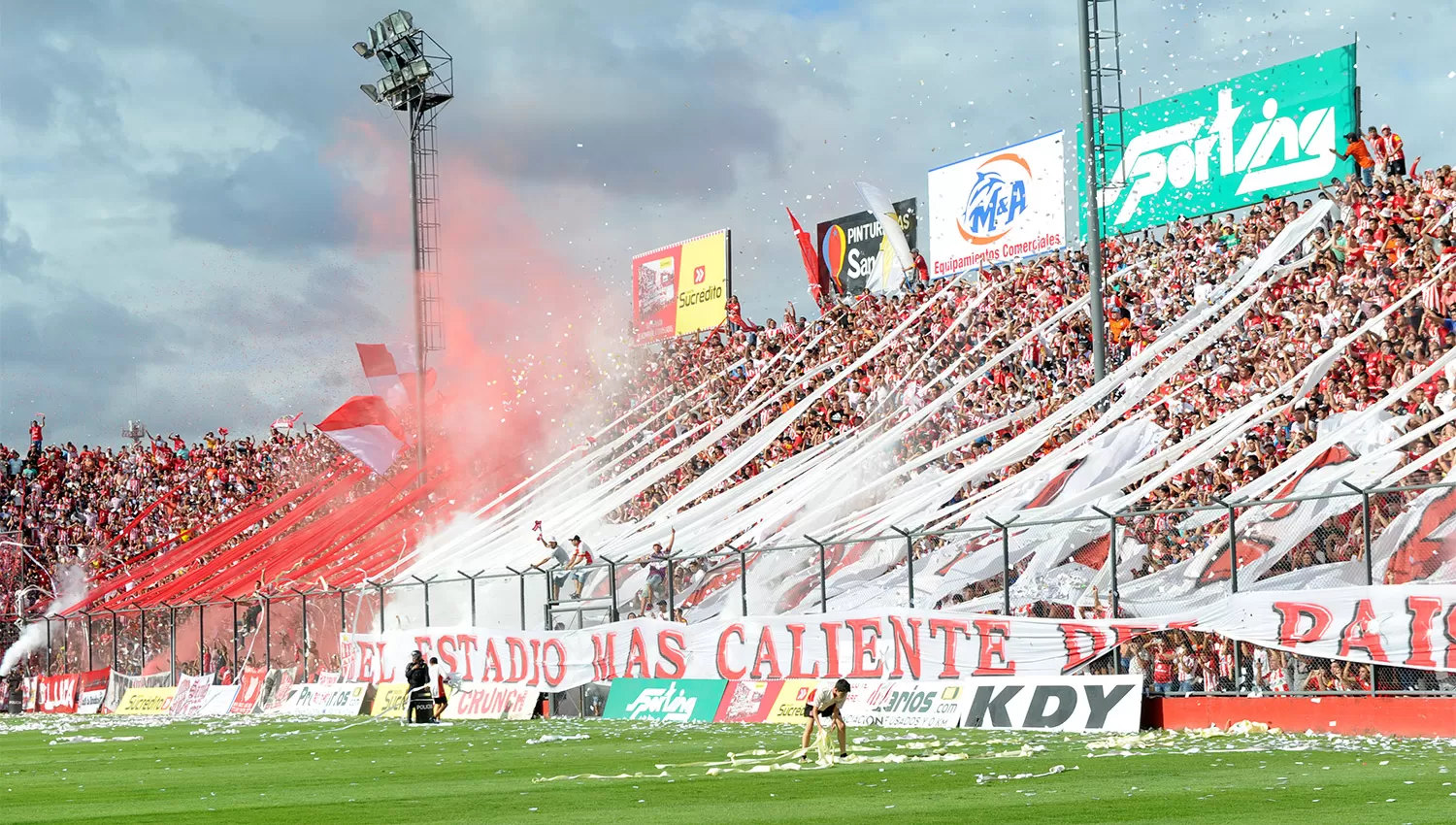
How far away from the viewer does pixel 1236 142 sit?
3628 cm

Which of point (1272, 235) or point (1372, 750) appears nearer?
point (1372, 750)

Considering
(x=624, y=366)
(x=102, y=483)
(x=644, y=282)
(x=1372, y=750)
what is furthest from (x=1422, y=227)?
(x=102, y=483)

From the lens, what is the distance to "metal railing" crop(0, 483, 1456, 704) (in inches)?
771

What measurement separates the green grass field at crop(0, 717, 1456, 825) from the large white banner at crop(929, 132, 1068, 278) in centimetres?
2063

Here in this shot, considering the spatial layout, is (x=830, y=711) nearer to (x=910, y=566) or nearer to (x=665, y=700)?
(x=910, y=566)

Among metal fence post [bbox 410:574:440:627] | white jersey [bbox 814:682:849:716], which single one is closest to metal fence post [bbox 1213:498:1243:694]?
white jersey [bbox 814:682:849:716]

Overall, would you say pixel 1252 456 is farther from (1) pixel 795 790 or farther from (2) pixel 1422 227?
(1) pixel 795 790

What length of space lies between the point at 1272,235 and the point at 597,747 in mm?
15453

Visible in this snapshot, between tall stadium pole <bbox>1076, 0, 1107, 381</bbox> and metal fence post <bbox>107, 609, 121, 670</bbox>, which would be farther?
metal fence post <bbox>107, 609, 121, 670</bbox>

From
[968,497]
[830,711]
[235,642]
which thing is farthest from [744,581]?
[235,642]

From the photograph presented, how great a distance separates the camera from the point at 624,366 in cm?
5066

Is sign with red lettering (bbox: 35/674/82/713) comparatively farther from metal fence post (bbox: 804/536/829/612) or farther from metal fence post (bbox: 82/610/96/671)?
metal fence post (bbox: 804/536/829/612)

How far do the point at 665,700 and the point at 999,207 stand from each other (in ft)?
63.7

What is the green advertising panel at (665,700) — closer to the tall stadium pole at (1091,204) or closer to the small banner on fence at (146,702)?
the tall stadium pole at (1091,204)
